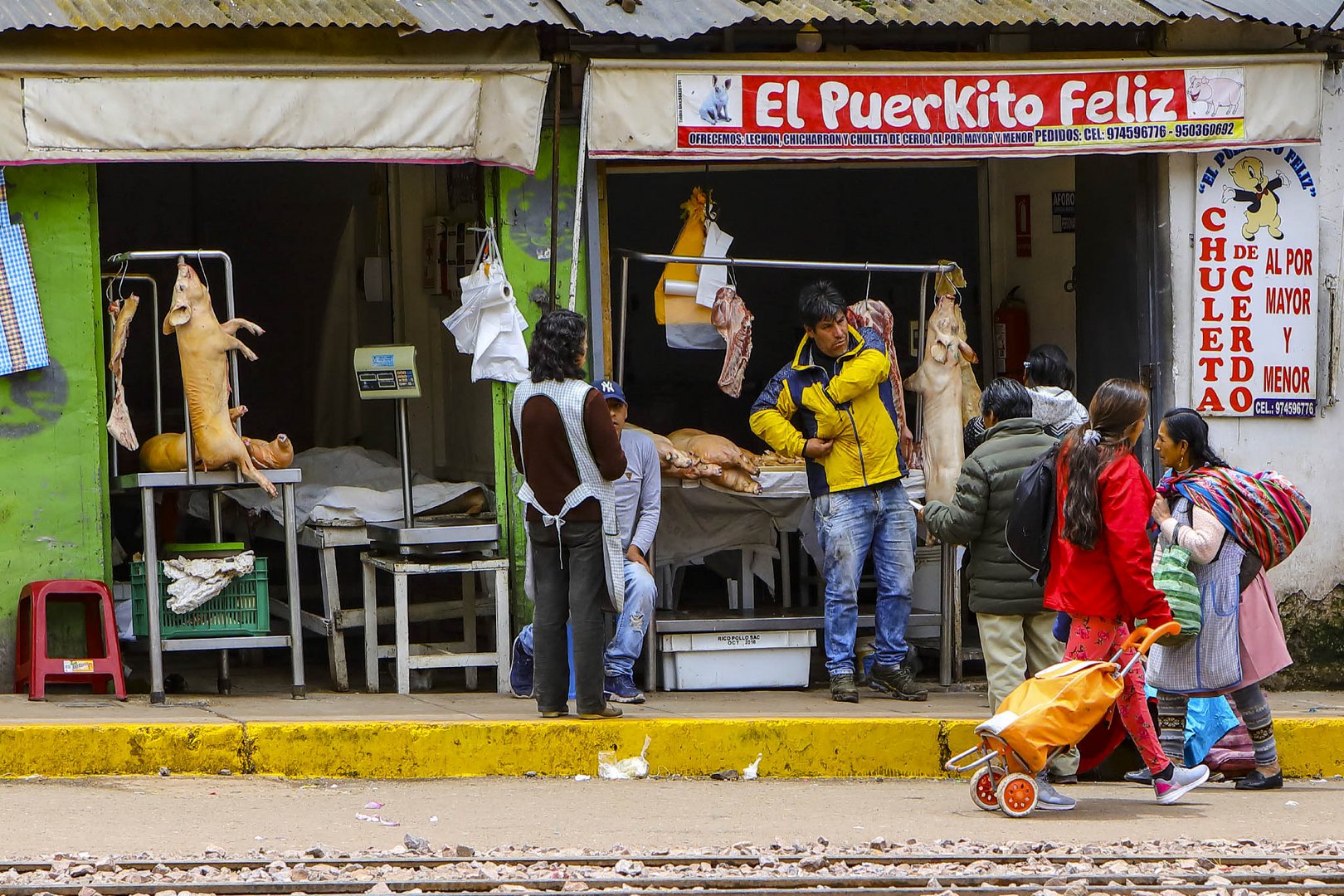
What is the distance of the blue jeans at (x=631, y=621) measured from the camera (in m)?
8.20

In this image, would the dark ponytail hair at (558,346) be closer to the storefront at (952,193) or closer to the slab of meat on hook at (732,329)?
the storefront at (952,193)

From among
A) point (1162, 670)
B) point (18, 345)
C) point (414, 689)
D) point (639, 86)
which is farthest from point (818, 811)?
point (18, 345)

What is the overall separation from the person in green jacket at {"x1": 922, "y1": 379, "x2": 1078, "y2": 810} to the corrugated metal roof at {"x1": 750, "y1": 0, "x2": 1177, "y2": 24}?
6.78 feet

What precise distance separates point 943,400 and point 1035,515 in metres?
2.32

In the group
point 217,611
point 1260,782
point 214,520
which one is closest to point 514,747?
point 217,611

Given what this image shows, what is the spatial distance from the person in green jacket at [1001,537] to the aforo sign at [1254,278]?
2.12 meters

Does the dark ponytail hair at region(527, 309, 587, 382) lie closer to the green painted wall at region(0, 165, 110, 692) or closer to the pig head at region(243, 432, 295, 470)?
the pig head at region(243, 432, 295, 470)

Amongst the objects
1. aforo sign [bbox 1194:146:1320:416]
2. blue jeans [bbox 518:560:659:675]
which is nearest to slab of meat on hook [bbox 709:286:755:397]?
blue jeans [bbox 518:560:659:675]

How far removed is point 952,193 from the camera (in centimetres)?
1076

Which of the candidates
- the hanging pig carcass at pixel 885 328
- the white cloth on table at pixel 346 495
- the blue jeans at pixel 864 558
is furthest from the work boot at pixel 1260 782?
the white cloth on table at pixel 346 495

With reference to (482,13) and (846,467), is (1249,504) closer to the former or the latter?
(846,467)

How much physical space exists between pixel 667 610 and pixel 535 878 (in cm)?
380

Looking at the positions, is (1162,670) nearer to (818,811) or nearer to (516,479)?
(818,811)

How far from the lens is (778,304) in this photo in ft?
35.1
